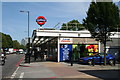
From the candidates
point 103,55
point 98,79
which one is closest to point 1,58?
point 103,55

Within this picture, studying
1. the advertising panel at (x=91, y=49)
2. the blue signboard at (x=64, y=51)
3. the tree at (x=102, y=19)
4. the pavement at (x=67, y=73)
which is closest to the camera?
the pavement at (x=67, y=73)

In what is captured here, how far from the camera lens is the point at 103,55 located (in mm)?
24750

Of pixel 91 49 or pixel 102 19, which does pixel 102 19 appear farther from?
pixel 91 49

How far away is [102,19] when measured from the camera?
2195 cm

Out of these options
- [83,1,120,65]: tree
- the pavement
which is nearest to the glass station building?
[83,1,120,65]: tree

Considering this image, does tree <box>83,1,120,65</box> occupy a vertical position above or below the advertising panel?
above

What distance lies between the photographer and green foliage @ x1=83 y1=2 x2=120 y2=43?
21.4m

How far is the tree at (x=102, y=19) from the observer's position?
21406 mm

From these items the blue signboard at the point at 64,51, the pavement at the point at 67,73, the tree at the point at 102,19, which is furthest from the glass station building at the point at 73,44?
the pavement at the point at 67,73

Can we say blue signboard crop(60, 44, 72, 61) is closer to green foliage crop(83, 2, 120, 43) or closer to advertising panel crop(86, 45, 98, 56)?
advertising panel crop(86, 45, 98, 56)

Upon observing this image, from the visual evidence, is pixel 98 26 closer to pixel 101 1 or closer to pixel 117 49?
pixel 101 1

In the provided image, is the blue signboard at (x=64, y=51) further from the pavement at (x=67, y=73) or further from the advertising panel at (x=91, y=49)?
the pavement at (x=67, y=73)

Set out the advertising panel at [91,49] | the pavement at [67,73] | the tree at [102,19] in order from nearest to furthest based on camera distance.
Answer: the pavement at [67,73], the tree at [102,19], the advertising panel at [91,49]

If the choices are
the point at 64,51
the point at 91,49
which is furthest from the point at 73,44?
the point at 91,49
